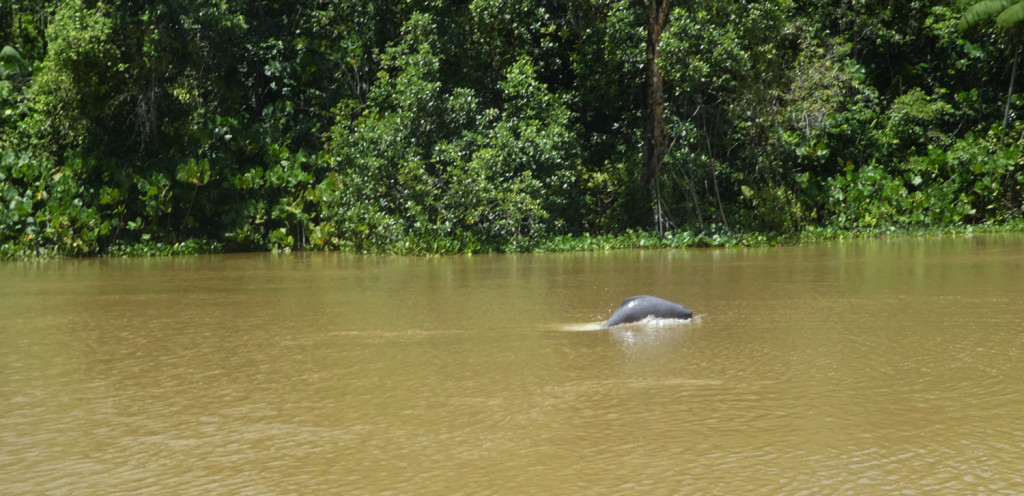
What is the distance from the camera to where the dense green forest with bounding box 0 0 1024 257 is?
16109 millimetres

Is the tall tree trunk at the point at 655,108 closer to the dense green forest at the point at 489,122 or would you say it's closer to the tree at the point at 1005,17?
the dense green forest at the point at 489,122

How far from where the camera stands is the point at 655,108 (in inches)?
661

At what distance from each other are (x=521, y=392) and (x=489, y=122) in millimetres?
12151

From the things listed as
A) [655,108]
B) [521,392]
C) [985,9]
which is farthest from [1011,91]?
[521,392]

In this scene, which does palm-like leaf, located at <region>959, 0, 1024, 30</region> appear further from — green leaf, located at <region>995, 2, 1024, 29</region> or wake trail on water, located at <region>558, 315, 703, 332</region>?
wake trail on water, located at <region>558, 315, 703, 332</region>

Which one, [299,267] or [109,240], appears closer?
[299,267]

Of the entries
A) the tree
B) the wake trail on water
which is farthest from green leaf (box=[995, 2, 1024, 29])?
the wake trail on water

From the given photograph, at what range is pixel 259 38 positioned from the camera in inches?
734

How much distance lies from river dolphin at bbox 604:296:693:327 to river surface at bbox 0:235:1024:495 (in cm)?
15

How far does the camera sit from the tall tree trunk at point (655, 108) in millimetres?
16562

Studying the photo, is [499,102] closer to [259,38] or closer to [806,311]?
[259,38]

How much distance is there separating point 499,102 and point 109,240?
688 cm

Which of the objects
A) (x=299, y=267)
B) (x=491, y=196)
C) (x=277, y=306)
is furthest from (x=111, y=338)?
(x=491, y=196)

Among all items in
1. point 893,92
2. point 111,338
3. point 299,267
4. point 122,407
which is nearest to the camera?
point 122,407
